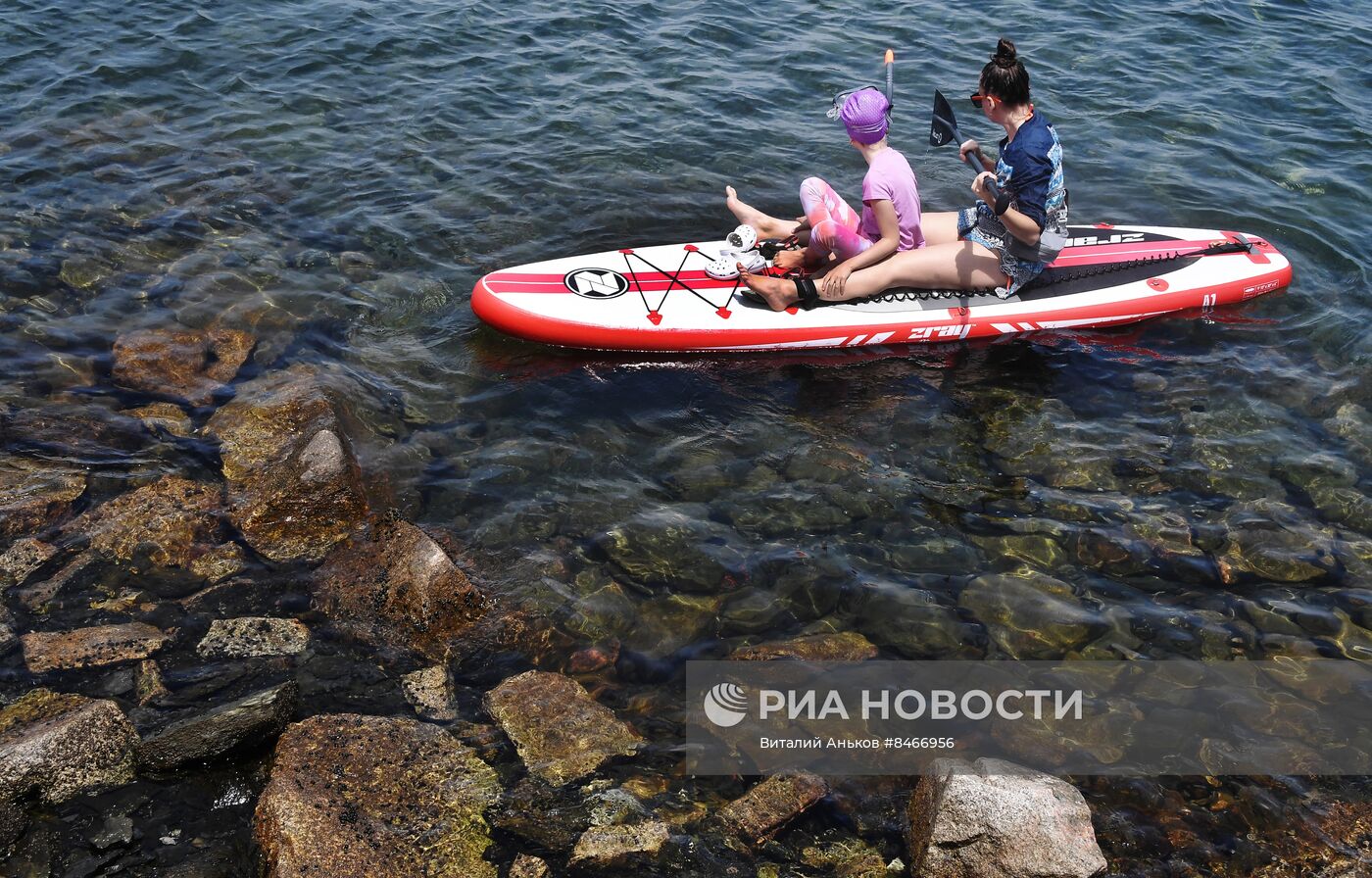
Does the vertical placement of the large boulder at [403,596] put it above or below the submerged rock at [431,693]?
above

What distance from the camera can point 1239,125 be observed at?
37.1 feet

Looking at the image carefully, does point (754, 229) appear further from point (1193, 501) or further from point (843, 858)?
point (843, 858)

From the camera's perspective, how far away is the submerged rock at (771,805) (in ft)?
14.8

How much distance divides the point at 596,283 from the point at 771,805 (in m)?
4.68

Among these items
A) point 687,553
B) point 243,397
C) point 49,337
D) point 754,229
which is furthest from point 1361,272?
point 49,337

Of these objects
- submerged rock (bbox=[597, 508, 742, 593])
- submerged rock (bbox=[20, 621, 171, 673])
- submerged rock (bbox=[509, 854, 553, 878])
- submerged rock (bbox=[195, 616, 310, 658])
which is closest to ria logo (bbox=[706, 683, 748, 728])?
submerged rock (bbox=[597, 508, 742, 593])

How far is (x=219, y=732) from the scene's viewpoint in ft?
14.9

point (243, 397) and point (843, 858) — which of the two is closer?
point (843, 858)

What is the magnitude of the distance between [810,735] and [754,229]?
15.5 feet

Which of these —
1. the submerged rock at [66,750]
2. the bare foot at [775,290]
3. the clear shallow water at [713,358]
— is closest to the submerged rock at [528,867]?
the clear shallow water at [713,358]

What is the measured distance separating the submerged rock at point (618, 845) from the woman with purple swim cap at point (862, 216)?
469 cm

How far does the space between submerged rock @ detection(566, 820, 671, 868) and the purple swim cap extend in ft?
16.0

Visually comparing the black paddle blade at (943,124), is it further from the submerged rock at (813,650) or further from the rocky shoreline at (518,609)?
the submerged rock at (813,650)

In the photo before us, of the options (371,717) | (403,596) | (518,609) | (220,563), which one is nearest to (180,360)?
(220,563)
